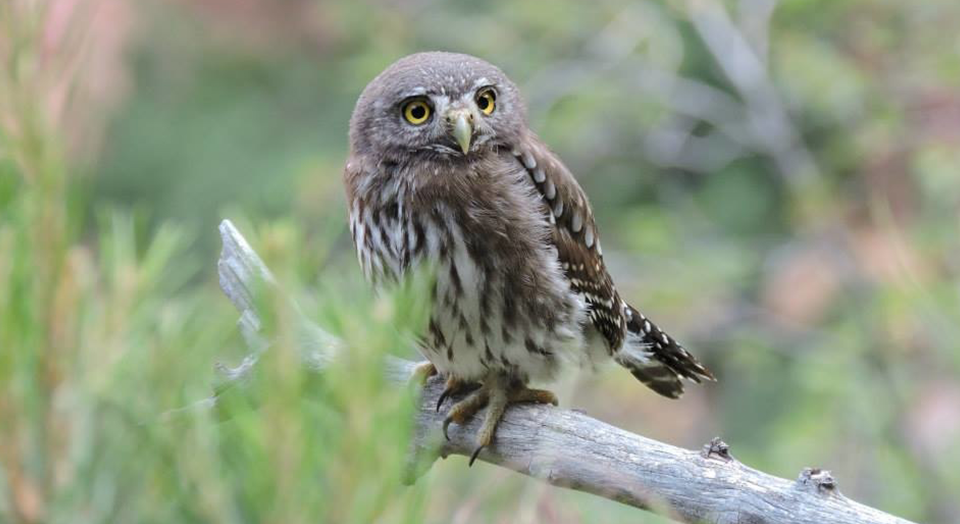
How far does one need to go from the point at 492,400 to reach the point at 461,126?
0.62 metres

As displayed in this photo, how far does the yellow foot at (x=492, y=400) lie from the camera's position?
236 cm

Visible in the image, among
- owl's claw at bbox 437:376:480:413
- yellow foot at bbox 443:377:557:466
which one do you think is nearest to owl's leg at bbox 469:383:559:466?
yellow foot at bbox 443:377:557:466

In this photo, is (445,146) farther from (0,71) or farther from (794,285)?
(794,285)

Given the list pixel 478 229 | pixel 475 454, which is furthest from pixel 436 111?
pixel 475 454

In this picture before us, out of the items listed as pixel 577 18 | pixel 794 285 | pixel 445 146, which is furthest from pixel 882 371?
pixel 445 146

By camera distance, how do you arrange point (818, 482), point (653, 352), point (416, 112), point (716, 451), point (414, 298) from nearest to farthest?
point (414, 298)
point (818, 482)
point (716, 451)
point (416, 112)
point (653, 352)

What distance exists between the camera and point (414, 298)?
817mm

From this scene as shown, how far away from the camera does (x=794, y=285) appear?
6051mm

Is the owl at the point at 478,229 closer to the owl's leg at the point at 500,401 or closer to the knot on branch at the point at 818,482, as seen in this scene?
the owl's leg at the point at 500,401

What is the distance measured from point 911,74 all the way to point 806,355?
141cm

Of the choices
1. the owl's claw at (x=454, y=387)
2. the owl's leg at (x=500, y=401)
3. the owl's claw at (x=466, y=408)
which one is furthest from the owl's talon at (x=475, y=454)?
the owl's claw at (x=454, y=387)

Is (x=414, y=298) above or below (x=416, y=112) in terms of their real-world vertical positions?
below

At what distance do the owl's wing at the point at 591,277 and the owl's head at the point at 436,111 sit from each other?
11cm

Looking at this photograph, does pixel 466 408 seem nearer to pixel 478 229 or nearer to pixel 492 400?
pixel 492 400
